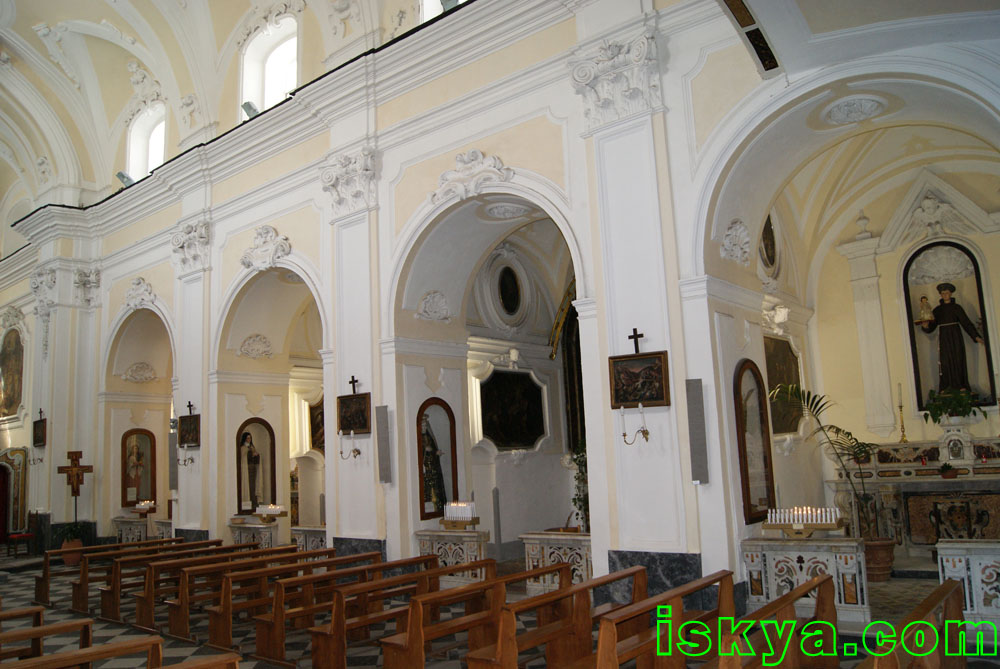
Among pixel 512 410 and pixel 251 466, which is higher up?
pixel 512 410

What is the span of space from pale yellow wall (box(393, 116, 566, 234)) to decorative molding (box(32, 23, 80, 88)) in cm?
871

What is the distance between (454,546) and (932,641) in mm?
5967

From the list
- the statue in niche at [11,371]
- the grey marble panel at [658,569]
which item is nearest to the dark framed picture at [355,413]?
the grey marble panel at [658,569]

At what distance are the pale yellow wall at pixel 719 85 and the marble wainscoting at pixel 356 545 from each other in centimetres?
586

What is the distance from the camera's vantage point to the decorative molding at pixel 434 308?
33.8ft

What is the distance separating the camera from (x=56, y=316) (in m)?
15.9

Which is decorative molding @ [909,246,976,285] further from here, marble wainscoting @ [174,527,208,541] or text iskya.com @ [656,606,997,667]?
marble wainscoting @ [174,527,208,541]

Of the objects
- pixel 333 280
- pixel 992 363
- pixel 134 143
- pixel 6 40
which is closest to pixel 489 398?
pixel 333 280

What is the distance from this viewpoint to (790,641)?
4.74 m

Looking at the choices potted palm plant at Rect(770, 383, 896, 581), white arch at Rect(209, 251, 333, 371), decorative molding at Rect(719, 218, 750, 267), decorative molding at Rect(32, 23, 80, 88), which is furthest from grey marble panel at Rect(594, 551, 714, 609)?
decorative molding at Rect(32, 23, 80, 88)

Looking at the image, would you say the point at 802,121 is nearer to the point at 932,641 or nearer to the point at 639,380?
the point at 639,380

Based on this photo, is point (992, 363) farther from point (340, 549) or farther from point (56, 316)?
point (56, 316)

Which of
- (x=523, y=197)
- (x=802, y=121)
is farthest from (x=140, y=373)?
(x=802, y=121)

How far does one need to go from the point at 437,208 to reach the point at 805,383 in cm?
571
